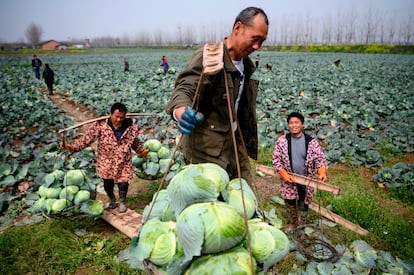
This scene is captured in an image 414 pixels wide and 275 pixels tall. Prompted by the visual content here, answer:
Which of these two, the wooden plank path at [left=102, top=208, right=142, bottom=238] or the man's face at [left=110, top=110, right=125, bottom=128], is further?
the man's face at [left=110, top=110, right=125, bottom=128]

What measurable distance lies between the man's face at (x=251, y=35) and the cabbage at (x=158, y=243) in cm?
132

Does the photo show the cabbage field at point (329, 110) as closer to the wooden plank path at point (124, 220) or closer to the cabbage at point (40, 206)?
the wooden plank path at point (124, 220)

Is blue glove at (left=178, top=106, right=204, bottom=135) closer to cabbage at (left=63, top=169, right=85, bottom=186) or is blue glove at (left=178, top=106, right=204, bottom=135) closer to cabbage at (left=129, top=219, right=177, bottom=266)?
cabbage at (left=129, top=219, right=177, bottom=266)

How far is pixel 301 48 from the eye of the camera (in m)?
63.5

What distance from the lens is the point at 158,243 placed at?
4.59 feet

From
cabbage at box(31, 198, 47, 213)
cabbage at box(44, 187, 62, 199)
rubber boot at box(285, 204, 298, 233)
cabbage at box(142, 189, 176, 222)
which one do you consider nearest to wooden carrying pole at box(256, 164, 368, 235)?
rubber boot at box(285, 204, 298, 233)

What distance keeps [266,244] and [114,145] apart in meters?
2.93

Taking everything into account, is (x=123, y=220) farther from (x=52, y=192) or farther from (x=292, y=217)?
(x=292, y=217)

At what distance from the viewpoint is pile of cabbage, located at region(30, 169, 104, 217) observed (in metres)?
3.42

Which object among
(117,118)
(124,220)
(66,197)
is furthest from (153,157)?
(66,197)

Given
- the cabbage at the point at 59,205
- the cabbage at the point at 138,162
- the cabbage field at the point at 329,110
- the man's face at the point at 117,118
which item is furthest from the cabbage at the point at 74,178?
the cabbage field at the point at 329,110

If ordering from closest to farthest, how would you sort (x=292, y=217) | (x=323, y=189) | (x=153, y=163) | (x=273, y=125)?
(x=323, y=189), (x=292, y=217), (x=153, y=163), (x=273, y=125)

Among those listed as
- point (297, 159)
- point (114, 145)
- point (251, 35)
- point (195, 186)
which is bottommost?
point (297, 159)

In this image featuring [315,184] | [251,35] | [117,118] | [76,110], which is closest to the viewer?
[251,35]
